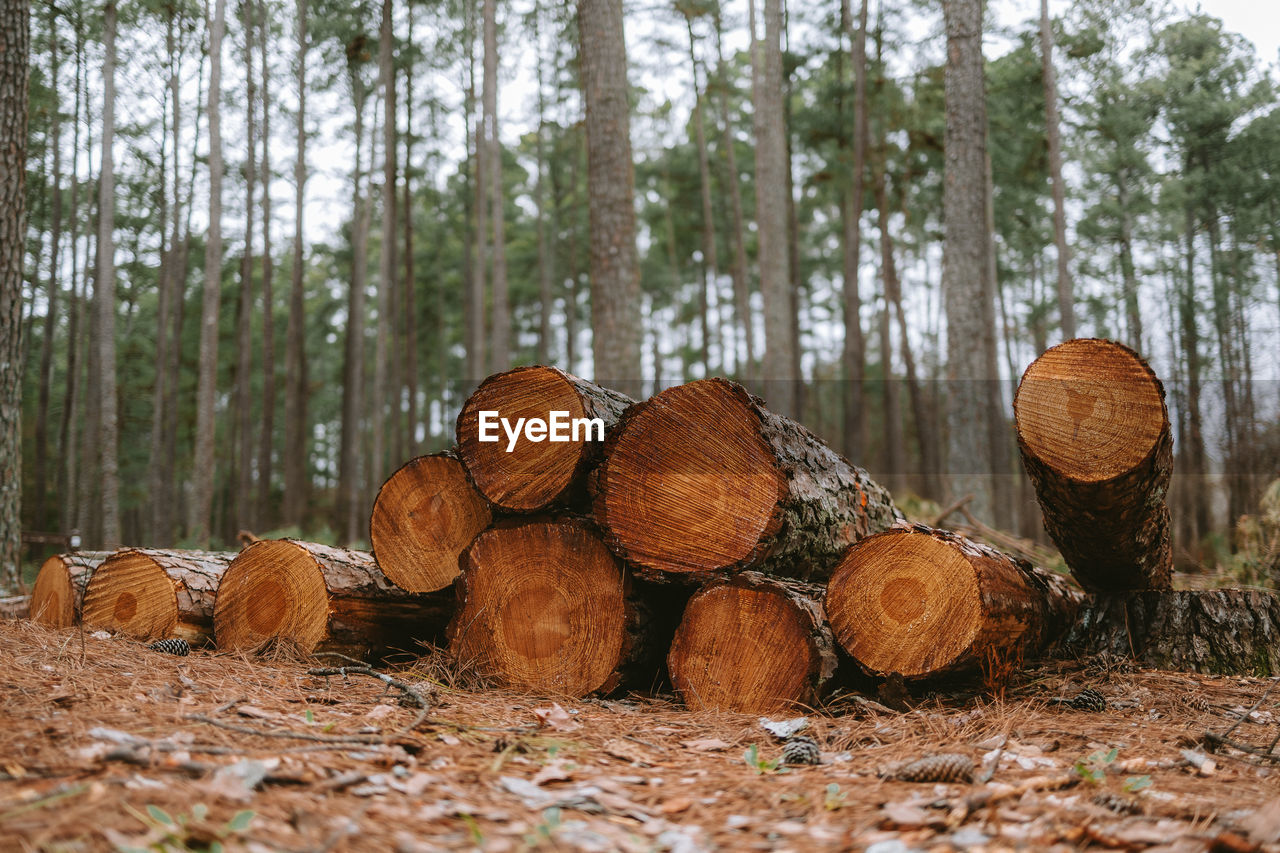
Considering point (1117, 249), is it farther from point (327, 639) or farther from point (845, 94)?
point (327, 639)

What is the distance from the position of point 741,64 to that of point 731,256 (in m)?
5.38

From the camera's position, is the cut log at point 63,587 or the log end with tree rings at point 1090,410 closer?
the log end with tree rings at point 1090,410

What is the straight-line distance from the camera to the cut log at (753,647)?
318cm

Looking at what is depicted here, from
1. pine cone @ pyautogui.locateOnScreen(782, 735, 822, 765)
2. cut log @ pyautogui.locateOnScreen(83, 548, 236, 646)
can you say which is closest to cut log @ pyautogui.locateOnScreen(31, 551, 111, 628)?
cut log @ pyautogui.locateOnScreen(83, 548, 236, 646)

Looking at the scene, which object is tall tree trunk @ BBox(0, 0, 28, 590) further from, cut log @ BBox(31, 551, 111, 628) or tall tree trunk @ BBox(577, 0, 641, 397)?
tall tree trunk @ BBox(577, 0, 641, 397)

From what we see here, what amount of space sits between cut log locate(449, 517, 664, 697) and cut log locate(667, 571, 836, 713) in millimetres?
277

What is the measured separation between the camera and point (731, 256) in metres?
25.3

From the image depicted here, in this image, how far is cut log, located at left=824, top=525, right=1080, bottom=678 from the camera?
3.13 meters

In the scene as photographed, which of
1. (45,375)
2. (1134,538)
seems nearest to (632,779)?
(1134,538)

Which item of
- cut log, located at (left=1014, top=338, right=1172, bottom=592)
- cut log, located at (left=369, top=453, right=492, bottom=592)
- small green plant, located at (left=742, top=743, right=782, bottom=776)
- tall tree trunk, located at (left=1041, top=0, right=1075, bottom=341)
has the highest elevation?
tall tree trunk, located at (left=1041, top=0, right=1075, bottom=341)

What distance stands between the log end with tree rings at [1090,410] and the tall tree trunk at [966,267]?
6657mm

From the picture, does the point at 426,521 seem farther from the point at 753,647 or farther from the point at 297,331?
the point at 297,331

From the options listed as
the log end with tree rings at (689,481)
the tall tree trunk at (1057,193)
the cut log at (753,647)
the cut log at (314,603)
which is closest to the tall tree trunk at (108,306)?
the cut log at (314,603)

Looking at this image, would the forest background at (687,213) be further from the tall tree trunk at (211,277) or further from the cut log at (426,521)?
the cut log at (426,521)
